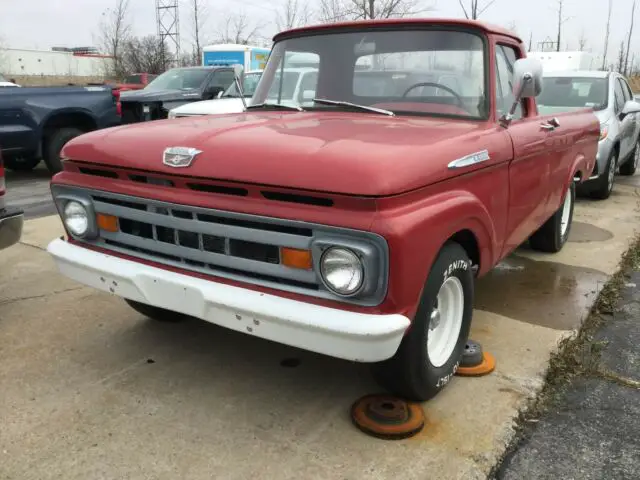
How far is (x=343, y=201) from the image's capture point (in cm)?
229

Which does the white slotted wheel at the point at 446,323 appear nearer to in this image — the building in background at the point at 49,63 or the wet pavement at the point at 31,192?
the wet pavement at the point at 31,192

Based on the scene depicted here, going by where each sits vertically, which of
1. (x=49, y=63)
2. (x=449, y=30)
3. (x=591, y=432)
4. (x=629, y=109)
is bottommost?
(x=591, y=432)

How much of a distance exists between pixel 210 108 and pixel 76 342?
5.64m

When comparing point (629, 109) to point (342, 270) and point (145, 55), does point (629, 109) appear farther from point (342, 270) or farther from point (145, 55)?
point (145, 55)

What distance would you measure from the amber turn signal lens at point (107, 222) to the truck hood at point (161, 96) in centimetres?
800

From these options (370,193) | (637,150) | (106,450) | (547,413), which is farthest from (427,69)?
(637,150)

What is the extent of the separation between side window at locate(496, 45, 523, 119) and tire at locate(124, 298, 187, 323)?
91.1 inches

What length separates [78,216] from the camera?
307 cm

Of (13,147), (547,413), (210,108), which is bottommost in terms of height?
(547,413)

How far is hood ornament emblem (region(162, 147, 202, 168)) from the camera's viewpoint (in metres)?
Result: 2.60

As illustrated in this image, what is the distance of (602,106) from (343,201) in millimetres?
7144

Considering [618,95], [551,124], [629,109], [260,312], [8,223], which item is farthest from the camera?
[618,95]

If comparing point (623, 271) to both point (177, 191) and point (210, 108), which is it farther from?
point (210, 108)

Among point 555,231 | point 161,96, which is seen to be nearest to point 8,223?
point 555,231
